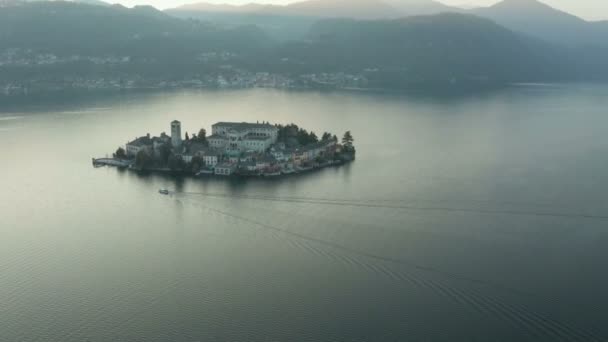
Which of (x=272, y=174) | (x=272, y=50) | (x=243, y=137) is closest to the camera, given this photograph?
(x=272, y=174)

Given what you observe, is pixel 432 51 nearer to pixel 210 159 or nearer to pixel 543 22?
pixel 210 159

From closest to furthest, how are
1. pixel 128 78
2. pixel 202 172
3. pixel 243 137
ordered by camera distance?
1. pixel 202 172
2. pixel 243 137
3. pixel 128 78

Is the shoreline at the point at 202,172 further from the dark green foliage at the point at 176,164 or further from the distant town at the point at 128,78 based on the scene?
the distant town at the point at 128,78

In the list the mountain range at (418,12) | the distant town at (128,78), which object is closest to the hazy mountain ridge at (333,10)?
the mountain range at (418,12)

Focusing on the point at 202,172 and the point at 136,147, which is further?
the point at 136,147

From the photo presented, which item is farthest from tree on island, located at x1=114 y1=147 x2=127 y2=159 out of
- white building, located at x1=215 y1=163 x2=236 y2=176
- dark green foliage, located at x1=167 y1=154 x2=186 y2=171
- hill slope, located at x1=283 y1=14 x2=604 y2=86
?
hill slope, located at x1=283 y1=14 x2=604 y2=86

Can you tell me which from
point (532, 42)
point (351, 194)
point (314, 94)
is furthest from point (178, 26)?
point (351, 194)

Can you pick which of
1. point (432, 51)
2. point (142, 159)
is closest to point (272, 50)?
point (432, 51)
